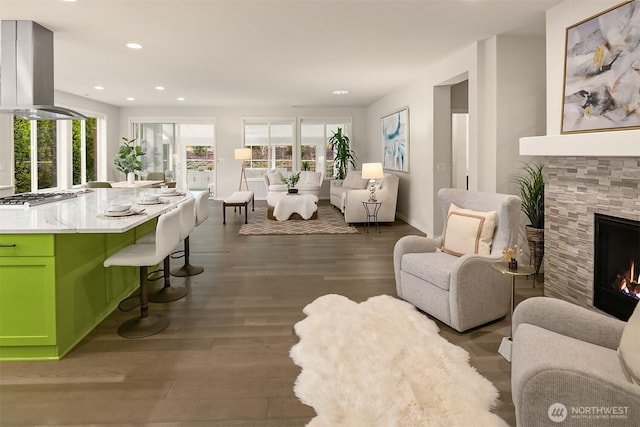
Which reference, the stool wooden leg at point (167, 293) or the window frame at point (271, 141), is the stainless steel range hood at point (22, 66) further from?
the window frame at point (271, 141)

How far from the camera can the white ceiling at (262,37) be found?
3.80 metres

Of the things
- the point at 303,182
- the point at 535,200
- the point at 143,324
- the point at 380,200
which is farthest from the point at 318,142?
the point at 143,324

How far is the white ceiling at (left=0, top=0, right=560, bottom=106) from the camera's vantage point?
380cm

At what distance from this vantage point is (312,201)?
8.18m

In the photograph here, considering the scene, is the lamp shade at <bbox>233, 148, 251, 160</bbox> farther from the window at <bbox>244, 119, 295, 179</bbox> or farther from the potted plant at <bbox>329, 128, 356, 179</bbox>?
the potted plant at <bbox>329, 128, 356, 179</bbox>

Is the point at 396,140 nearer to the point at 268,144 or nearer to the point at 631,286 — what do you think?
the point at 268,144

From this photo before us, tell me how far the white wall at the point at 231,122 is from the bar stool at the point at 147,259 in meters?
8.49

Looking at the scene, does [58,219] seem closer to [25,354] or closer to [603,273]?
[25,354]

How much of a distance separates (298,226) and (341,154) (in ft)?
13.9

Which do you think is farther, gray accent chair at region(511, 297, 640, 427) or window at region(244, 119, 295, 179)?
window at region(244, 119, 295, 179)

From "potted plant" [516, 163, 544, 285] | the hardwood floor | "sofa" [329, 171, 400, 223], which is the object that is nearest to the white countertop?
the hardwood floor

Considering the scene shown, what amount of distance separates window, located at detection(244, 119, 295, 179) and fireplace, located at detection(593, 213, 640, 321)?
9189 millimetres

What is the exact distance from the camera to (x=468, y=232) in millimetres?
3252

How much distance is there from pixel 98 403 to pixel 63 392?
256mm
